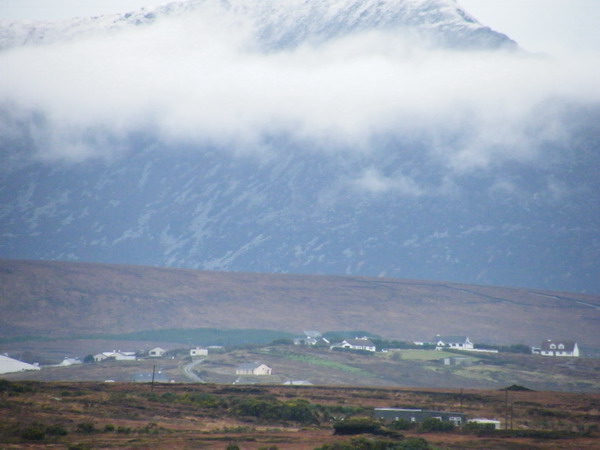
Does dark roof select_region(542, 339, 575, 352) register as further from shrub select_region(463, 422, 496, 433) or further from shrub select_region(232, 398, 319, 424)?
shrub select_region(463, 422, 496, 433)

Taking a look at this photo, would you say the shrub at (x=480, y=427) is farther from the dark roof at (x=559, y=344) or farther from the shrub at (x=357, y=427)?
the dark roof at (x=559, y=344)

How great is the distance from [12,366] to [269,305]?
60864 millimetres

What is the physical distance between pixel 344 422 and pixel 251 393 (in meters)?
18.0

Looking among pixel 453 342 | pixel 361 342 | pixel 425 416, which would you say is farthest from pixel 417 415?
pixel 453 342

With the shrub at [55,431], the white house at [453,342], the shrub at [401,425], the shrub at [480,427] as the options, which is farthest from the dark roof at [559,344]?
the shrub at [55,431]

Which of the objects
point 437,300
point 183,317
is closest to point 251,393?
point 183,317

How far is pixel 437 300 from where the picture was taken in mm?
148375

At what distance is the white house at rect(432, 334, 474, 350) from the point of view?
378 feet

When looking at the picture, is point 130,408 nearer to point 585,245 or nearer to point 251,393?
point 251,393

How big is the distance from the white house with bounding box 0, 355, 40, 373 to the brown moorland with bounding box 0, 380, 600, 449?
97.6 feet

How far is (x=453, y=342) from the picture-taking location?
121 metres

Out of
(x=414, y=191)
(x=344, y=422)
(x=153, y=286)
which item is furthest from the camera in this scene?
(x=414, y=191)

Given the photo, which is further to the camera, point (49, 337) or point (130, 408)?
point (49, 337)

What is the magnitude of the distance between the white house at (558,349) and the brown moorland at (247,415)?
4890cm
